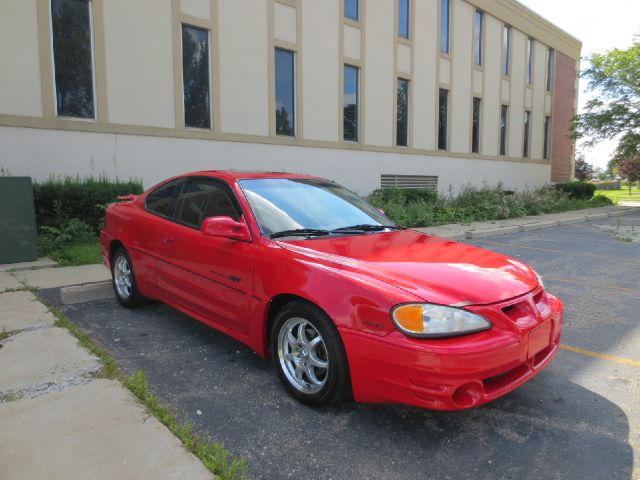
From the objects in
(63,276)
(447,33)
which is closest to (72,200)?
(63,276)

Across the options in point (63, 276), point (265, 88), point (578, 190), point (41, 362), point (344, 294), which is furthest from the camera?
point (578, 190)

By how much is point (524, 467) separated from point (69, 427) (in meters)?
2.47

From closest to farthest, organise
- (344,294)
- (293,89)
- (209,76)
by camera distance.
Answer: (344,294) < (209,76) < (293,89)

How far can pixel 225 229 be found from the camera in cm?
354

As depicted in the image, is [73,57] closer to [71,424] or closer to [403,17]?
[71,424]

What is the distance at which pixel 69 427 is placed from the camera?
266cm

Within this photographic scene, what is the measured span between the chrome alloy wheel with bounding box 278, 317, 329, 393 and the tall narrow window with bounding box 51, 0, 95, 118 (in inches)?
332

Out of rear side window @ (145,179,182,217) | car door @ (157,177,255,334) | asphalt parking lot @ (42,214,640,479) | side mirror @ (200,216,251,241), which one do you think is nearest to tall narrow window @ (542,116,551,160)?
asphalt parking lot @ (42,214,640,479)

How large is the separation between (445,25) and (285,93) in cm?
891

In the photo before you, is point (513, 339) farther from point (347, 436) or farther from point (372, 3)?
point (372, 3)

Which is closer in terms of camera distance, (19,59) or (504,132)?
(19,59)

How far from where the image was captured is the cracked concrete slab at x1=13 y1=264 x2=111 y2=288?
5.91 metres

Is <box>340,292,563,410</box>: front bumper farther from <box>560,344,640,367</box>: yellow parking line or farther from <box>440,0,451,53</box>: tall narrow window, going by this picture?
<box>440,0,451,53</box>: tall narrow window

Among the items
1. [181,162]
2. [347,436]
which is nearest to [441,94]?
[181,162]
